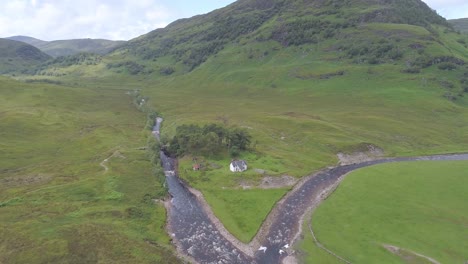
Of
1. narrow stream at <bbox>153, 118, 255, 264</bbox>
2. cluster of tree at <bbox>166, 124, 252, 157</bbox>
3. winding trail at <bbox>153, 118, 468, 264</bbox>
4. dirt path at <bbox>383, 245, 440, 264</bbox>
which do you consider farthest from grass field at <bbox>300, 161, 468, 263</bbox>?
cluster of tree at <bbox>166, 124, 252, 157</bbox>

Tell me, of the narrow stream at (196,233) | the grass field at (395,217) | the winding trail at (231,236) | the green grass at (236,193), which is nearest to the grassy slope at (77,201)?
the narrow stream at (196,233)

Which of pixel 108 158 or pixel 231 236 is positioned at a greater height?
pixel 108 158

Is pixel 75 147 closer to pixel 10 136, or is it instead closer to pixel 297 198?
pixel 10 136

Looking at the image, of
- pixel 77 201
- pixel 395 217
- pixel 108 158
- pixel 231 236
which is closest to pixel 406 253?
pixel 395 217

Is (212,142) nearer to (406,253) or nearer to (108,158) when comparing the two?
(108,158)

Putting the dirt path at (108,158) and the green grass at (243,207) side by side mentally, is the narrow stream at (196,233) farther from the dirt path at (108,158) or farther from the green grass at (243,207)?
the dirt path at (108,158)

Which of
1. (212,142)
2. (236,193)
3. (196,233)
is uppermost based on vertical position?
(212,142)

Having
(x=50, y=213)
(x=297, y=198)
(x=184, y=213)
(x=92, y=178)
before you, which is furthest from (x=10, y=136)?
(x=297, y=198)
